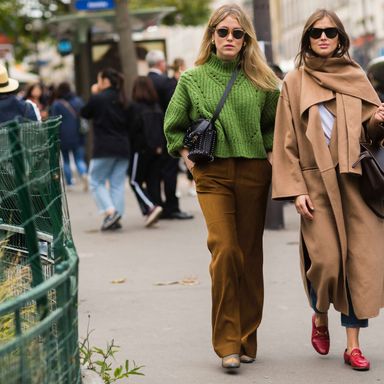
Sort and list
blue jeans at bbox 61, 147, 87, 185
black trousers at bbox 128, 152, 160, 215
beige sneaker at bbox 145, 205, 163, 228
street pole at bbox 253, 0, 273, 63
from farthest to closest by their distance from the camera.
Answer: blue jeans at bbox 61, 147, 87, 185
black trousers at bbox 128, 152, 160, 215
beige sneaker at bbox 145, 205, 163, 228
street pole at bbox 253, 0, 273, 63

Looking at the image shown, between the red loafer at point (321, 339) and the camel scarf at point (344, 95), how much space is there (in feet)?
3.14

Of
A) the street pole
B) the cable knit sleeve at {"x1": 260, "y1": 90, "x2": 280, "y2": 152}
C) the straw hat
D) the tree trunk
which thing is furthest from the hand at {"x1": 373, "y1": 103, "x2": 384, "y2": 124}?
the tree trunk

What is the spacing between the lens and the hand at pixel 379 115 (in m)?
5.88

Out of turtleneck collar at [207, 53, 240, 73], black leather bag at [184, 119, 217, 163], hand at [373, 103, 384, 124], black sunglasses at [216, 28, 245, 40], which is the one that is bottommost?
black leather bag at [184, 119, 217, 163]

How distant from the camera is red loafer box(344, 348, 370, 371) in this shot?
609 cm

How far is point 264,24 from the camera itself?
493 inches

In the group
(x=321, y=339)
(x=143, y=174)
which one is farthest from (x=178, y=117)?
(x=143, y=174)

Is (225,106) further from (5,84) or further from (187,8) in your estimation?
(187,8)

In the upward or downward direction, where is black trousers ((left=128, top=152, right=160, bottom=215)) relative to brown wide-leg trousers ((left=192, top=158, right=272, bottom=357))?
downward

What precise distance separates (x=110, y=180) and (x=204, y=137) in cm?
777

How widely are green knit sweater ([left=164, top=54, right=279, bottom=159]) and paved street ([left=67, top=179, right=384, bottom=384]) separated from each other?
114 centimetres

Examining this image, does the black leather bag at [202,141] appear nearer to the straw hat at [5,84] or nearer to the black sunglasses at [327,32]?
the black sunglasses at [327,32]

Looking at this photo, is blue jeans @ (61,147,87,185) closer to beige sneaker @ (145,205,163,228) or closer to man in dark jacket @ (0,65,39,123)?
beige sneaker @ (145,205,163,228)

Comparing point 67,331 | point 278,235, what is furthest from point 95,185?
point 67,331
